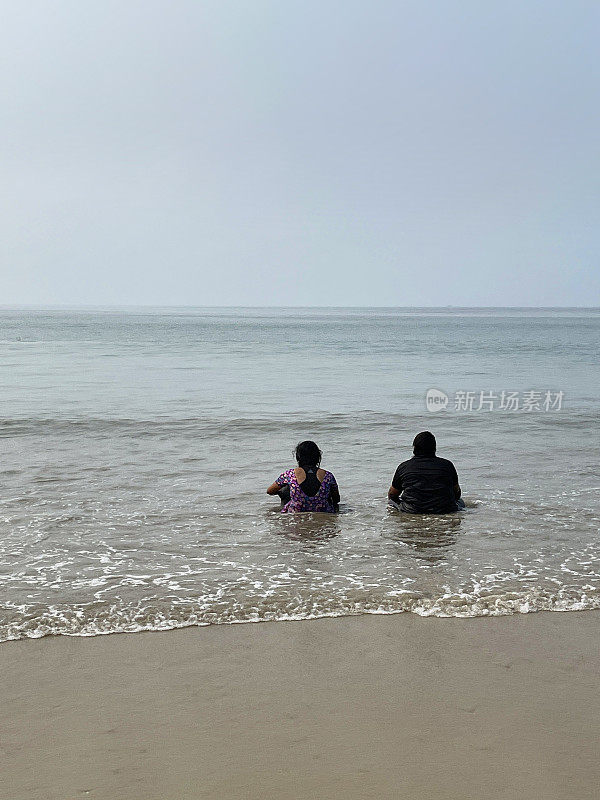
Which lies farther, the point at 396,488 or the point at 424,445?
the point at 396,488

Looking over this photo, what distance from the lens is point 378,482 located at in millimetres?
10445

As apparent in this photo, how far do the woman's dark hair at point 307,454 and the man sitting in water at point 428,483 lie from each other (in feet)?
3.37

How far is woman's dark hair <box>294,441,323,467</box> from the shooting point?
8.42m

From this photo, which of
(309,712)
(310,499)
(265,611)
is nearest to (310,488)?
(310,499)

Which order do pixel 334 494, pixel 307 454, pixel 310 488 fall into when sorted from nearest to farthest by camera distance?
1. pixel 307 454
2. pixel 310 488
3. pixel 334 494

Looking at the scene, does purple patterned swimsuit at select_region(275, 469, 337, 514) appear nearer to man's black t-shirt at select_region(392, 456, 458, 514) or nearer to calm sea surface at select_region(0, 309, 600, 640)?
calm sea surface at select_region(0, 309, 600, 640)

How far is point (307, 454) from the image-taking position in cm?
843

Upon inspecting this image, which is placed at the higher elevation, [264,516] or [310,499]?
[310,499]

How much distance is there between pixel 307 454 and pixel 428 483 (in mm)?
1432

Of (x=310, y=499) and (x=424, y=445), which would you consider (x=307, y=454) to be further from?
(x=424, y=445)

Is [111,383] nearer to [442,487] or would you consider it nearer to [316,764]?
[442,487]

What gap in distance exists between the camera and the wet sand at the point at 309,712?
11.5 feet

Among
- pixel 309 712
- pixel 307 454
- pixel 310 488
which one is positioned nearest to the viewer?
pixel 309 712

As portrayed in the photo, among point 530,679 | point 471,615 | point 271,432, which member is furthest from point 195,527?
point 271,432
